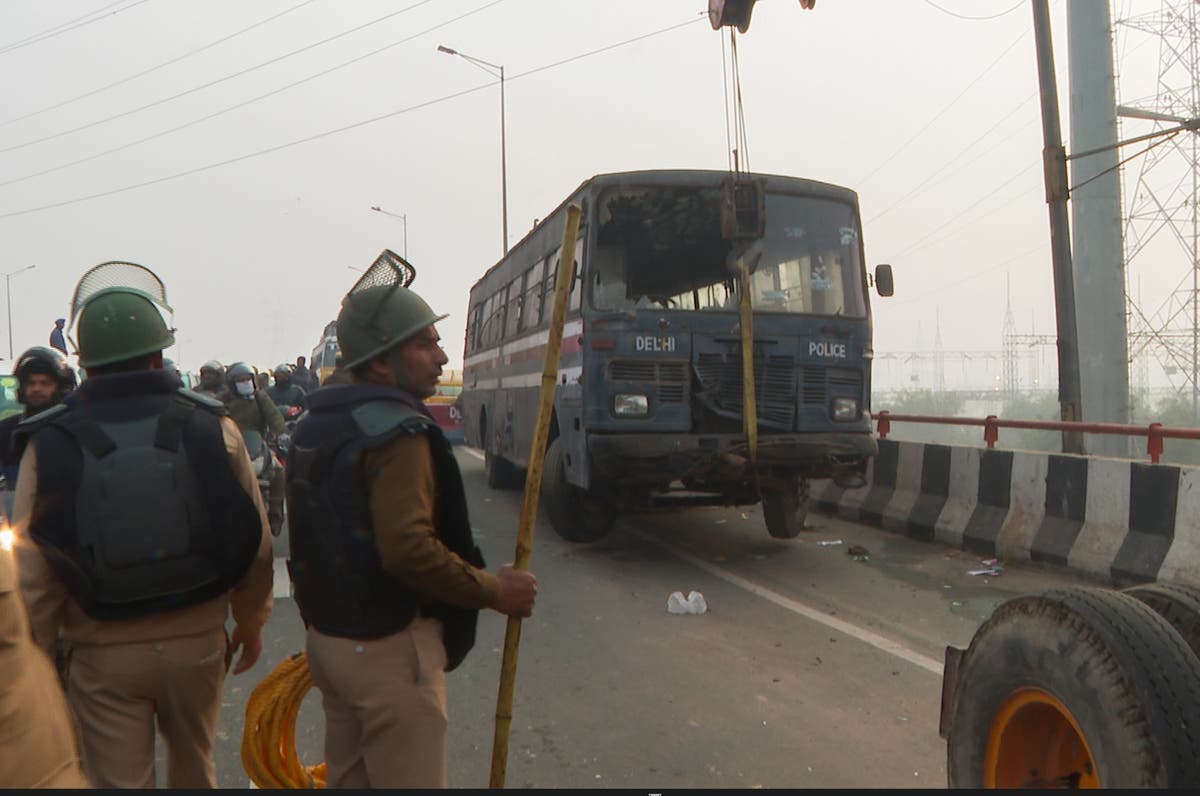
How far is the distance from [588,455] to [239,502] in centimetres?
537

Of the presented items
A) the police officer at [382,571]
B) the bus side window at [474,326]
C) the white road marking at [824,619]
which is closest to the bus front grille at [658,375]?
the white road marking at [824,619]

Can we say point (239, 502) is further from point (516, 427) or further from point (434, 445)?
point (516, 427)

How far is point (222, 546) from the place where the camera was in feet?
8.32

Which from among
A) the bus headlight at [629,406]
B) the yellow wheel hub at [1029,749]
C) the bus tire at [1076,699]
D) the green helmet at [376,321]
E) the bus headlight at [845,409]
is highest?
the green helmet at [376,321]

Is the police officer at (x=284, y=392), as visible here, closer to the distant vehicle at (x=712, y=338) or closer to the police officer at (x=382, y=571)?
the distant vehicle at (x=712, y=338)

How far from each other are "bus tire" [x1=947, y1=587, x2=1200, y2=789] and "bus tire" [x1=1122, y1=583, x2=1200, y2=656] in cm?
30

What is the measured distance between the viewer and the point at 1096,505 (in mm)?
7238

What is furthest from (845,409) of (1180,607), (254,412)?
(1180,607)

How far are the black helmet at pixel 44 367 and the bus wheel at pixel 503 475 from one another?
28.4ft

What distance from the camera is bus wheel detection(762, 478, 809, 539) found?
8.78m

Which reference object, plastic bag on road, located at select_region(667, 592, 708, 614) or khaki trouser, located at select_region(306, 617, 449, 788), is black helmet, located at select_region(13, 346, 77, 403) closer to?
khaki trouser, located at select_region(306, 617, 449, 788)

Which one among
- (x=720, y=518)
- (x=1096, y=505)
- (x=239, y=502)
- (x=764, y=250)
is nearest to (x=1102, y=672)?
(x=239, y=502)

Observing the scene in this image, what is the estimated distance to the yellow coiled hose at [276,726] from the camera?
9.63 feet

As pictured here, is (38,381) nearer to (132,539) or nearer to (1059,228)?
(132,539)
